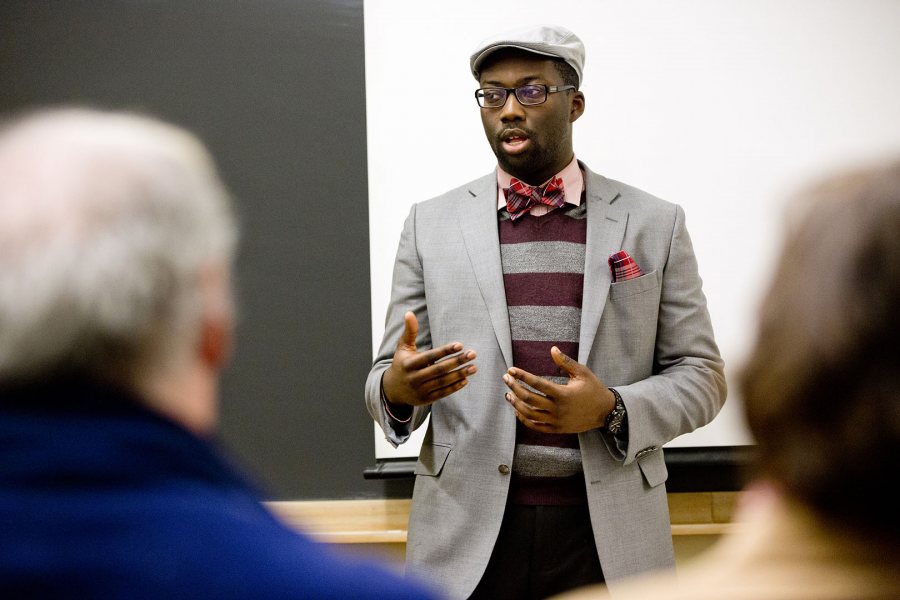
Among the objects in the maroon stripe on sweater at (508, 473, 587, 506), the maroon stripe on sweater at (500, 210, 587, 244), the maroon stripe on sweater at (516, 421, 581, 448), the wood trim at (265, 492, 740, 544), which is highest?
the maroon stripe on sweater at (500, 210, 587, 244)

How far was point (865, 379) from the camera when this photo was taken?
Result: 0.64 meters

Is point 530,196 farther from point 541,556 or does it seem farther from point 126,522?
point 126,522

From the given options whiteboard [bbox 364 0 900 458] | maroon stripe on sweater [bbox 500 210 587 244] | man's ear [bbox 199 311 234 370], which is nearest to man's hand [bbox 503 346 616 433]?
maroon stripe on sweater [bbox 500 210 587 244]

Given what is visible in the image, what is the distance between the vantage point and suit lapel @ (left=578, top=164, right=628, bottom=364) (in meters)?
2.05

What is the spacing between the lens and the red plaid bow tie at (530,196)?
2189mm

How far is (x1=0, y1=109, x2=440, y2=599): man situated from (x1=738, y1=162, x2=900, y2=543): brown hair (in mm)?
321

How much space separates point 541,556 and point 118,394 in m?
1.43

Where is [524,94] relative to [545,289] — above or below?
above

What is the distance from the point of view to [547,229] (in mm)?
2191

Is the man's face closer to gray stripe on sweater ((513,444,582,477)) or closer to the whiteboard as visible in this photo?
the whiteboard

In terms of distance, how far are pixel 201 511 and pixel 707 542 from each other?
7.37 feet

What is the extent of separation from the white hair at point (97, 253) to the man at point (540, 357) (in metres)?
1.18

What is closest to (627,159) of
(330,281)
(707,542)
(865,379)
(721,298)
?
(721,298)

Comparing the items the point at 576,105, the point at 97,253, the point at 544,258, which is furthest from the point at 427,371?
the point at 97,253
